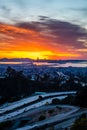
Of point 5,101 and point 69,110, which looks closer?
point 69,110

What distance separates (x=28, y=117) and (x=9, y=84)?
3586 centimetres

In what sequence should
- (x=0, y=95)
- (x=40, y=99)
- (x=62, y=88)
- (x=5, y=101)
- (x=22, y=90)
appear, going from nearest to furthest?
(x=40, y=99) → (x=5, y=101) → (x=0, y=95) → (x=22, y=90) → (x=62, y=88)

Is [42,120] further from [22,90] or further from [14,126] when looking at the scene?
[22,90]

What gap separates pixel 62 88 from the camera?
277 feet

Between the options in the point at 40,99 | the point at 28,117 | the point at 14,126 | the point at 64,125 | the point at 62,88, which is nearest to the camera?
the point at 64,125

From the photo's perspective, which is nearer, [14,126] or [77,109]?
[14,126]

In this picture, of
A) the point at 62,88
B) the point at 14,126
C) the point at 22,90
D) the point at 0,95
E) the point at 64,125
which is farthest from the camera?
the point at 62,88

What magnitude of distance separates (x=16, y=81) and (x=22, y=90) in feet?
7.90

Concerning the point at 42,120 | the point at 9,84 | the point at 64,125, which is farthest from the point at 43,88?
the point at 64,125

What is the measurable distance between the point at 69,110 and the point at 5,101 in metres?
25.5

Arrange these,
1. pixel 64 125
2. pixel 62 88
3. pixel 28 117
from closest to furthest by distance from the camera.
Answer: pixel 64 125 < pixel 28 117 < pixel 62 88

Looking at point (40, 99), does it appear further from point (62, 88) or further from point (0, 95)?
point (62, 88)

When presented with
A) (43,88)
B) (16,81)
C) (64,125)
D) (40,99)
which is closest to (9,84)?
(16,81)

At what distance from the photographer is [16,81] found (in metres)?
78.0
